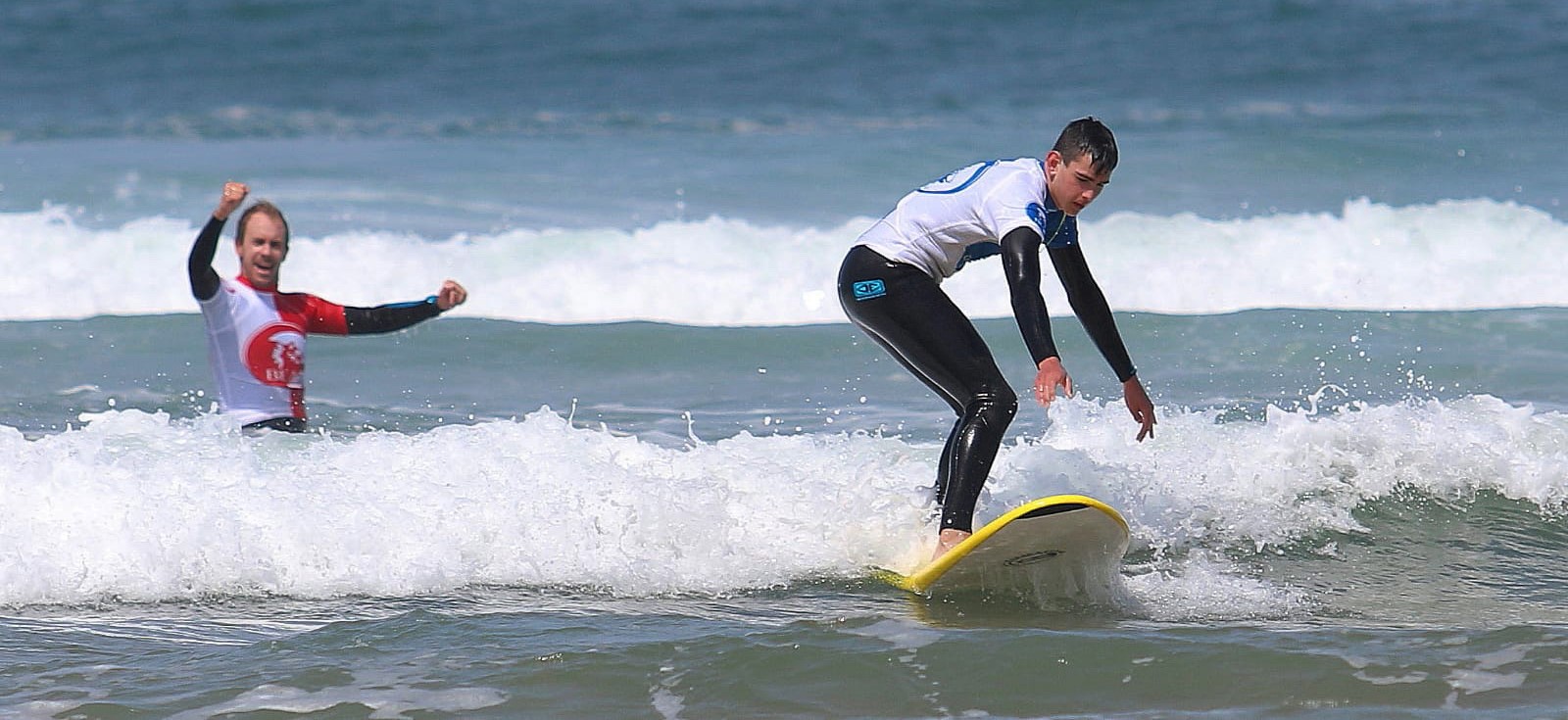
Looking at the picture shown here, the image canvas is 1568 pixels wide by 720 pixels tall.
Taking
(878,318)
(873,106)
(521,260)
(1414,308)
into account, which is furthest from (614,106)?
(878,318)

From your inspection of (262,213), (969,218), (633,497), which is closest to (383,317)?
(262,213)

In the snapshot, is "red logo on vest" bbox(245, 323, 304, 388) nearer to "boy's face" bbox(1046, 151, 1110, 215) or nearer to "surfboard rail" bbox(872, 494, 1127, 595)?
"surfboard rail" bbox(872, 494, 1127, 595)

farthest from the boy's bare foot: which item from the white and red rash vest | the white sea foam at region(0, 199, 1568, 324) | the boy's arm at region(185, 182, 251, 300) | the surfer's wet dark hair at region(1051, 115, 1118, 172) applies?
the white sea foam at region(0, 199, 1568, 324)

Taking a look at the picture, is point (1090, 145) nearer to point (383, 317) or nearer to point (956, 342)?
point (956, 342)

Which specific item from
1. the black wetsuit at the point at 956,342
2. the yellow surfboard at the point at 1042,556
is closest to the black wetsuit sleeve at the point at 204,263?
the black wetsuit at the point at 956,342

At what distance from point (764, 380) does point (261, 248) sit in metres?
3.94

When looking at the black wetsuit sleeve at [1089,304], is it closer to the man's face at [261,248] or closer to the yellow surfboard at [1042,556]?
the yellow surfboard at [1042,556]

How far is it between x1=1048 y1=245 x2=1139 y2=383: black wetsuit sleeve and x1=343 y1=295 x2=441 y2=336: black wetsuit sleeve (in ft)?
8.00

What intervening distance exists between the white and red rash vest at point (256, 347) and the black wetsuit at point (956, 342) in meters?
2.23

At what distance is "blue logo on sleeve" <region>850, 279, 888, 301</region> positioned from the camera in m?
5.26

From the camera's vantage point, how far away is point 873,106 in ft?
63.2

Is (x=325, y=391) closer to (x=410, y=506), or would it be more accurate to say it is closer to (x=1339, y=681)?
(x=410, y=506)

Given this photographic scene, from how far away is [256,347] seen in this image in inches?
243

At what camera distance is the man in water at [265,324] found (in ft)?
20.2
